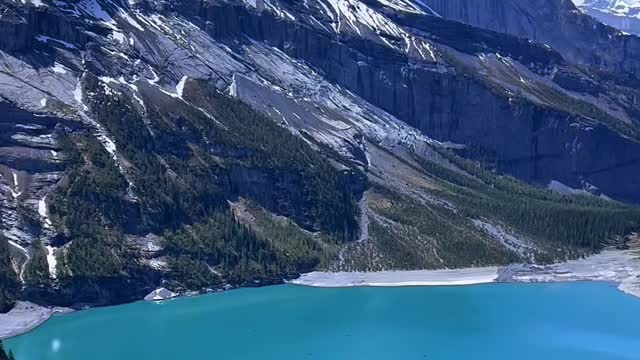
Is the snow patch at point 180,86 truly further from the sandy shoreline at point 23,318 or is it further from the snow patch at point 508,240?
the sandy shoreline at point 23,318

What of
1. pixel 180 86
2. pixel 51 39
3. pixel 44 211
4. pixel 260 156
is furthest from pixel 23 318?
pixel 180 86

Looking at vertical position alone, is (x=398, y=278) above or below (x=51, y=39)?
below

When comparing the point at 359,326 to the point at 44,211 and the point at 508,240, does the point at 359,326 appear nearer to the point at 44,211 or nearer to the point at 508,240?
the point at 44,211

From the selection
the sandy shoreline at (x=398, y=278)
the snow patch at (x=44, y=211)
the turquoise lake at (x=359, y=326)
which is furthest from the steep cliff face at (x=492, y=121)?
the snow patch at (x=44, y=211)

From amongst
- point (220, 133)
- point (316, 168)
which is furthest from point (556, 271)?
point (220, 133)

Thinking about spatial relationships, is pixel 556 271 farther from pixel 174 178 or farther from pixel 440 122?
pixel 440 122

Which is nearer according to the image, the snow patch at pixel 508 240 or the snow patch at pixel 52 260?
the snow patch at pixel 52 260

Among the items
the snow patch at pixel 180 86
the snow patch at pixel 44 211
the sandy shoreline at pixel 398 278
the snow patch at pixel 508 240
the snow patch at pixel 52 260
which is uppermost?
the snow patch at pixel 180 86
